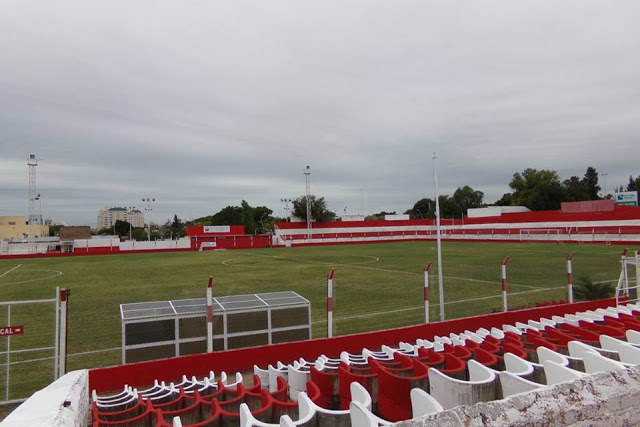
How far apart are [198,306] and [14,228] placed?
144 metres

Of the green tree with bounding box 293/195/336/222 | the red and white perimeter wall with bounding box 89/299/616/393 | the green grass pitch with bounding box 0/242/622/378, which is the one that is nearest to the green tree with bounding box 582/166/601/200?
the green tree with bounding box 293/195/336/222

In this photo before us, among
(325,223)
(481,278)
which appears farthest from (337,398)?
(325,223)

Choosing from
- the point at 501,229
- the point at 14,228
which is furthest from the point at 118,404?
the point at 14,228

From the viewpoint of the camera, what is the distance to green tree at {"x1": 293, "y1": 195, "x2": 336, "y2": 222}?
78375 millimetres

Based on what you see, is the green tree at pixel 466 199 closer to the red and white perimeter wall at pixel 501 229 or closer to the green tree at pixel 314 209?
the red and white perimeter wall at pixel 501 229

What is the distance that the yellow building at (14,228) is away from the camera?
12106 cm

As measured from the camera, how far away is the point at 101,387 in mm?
6750

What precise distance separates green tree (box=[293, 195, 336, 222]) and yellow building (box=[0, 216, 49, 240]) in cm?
8264

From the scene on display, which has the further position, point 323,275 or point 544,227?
point 544,227

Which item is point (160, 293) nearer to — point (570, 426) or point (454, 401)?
point (454, 401)

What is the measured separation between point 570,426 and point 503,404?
43cm

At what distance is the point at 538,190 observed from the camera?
89.2 meters

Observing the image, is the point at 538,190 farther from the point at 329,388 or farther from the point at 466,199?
the point at 329,388

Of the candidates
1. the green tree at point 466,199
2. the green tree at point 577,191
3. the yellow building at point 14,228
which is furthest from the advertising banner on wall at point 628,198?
the yellow building at point 14,228
